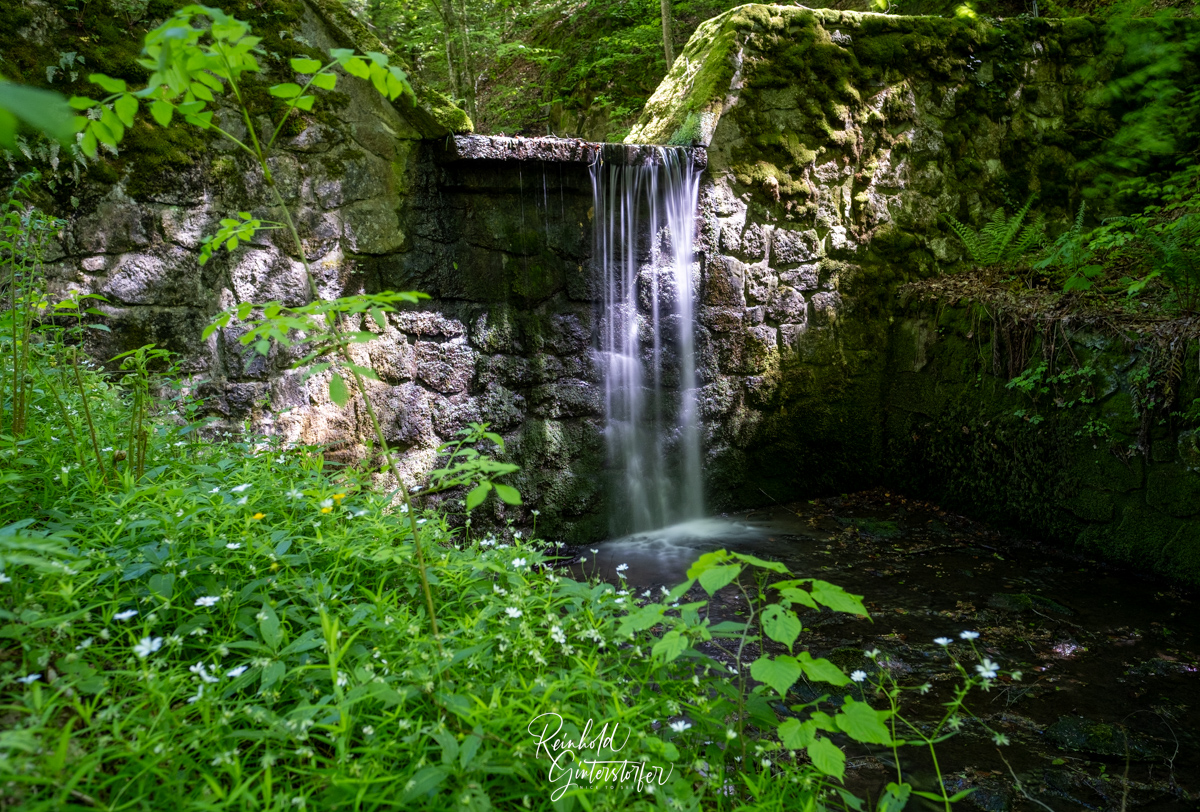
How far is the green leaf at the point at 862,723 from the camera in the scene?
1.23 metres

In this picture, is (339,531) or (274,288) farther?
(274,288)

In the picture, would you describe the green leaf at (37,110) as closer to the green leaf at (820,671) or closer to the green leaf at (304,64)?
the green leaf at (304,64)

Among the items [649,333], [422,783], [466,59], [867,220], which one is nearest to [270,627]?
[422,783]

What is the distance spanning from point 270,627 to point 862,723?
119 cm

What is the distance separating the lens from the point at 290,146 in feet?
10.6

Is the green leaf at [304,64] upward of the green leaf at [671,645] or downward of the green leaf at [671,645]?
upward

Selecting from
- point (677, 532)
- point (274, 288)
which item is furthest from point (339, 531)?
point (677, 532)

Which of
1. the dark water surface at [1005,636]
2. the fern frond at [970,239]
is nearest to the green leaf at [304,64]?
the dark water surface at [1005,636]

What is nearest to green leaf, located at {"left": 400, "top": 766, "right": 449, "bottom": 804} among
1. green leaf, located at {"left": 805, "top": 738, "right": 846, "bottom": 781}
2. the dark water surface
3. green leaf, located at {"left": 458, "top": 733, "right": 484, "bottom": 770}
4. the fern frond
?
green leaf, located at {"left": 458, "top": 733, "right": 484, "bottom": 770}

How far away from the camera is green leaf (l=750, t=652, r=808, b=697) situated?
3.93 ft

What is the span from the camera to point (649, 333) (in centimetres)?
427

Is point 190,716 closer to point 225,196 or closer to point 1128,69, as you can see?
point 225,196

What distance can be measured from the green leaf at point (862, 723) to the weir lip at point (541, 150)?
10.4ft

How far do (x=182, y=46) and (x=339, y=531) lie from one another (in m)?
1.18
